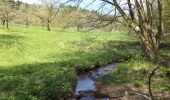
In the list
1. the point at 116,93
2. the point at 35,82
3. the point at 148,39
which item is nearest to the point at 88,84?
the point at 116,93

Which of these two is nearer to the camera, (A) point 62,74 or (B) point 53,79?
(B) point 53,79

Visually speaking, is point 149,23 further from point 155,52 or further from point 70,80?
point 70,80

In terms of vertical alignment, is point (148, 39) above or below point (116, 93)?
above

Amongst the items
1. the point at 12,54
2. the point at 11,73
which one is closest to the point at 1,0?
the point at 12,54

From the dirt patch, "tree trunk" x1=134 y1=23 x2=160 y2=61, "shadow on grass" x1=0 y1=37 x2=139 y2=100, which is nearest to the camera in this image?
"tree trunk" x1=134 y1=23 x2=160 y2=61

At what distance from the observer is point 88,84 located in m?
23.2

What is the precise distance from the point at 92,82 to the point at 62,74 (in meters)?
3.20

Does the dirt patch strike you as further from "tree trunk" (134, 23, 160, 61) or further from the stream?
"tree trunk" (134, 23, 160, 61)

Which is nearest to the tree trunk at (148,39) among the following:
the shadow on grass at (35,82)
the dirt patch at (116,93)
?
the dirt patch at (116,93)

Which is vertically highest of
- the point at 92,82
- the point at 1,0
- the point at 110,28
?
the point at 1,0

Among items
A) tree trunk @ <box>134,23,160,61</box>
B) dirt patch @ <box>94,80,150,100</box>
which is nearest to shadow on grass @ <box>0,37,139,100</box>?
dirt patch @ <box>94,80,150,100</box>

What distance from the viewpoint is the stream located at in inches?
769

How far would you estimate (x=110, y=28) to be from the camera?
16.0 m

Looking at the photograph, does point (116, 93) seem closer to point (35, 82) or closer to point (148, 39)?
point (35, 82)
